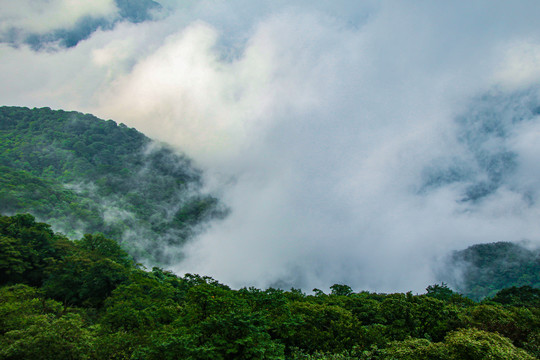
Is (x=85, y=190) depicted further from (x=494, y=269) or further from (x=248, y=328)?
(x=494, y=269)

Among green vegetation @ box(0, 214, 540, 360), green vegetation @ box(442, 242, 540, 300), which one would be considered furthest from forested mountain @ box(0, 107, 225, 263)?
green vegetation @ box(442, 242, 540, 300)

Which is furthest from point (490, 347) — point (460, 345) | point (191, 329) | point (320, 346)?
point (191, 329)

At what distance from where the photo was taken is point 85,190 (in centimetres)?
15525

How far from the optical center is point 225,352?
15570 mm

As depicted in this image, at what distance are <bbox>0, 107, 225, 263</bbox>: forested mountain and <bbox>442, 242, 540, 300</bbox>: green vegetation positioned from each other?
15921 cm

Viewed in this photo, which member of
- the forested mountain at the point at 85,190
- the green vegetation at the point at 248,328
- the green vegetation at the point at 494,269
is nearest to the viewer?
the green vegetation at the point at 248,328

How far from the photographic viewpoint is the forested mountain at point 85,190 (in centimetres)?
11856

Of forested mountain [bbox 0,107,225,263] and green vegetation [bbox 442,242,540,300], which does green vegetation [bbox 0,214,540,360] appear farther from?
green vegetation [bbox 442,242,540,300]

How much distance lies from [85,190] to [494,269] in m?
219

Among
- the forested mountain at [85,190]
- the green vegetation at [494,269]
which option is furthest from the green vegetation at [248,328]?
the green vegetation at [494,269]

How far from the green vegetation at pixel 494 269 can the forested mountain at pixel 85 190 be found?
522ft

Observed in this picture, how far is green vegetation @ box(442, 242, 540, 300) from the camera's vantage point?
143 metres

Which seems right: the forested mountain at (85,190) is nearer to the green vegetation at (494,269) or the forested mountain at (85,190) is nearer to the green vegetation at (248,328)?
the green vegetation at (248,328)

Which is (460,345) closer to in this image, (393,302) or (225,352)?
(225,352)
